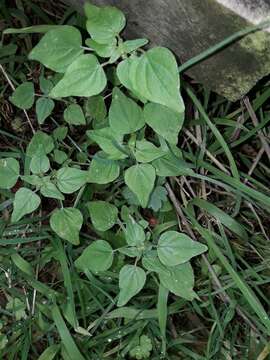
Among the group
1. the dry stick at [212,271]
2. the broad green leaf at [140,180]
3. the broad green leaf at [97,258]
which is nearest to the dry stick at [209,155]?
the dry stick at [212,271]

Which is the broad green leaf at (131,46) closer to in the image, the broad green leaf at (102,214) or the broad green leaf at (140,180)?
the broad green leaf at (140,180)

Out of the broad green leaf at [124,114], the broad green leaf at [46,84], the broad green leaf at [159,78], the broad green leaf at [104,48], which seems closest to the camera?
the broad green leaf at [159,78]

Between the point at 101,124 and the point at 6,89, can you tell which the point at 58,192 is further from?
the point at 6,89

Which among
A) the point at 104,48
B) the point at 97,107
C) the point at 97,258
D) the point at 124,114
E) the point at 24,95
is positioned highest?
the point at 104,48

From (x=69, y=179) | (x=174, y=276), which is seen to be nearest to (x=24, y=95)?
(x=69, y=179)

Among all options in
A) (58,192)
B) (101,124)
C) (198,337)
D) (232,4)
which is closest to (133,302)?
(198,337)

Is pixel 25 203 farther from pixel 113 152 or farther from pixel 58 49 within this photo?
pixel 58 49

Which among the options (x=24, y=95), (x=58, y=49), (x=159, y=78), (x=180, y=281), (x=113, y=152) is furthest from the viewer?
(x=24, y=95)
